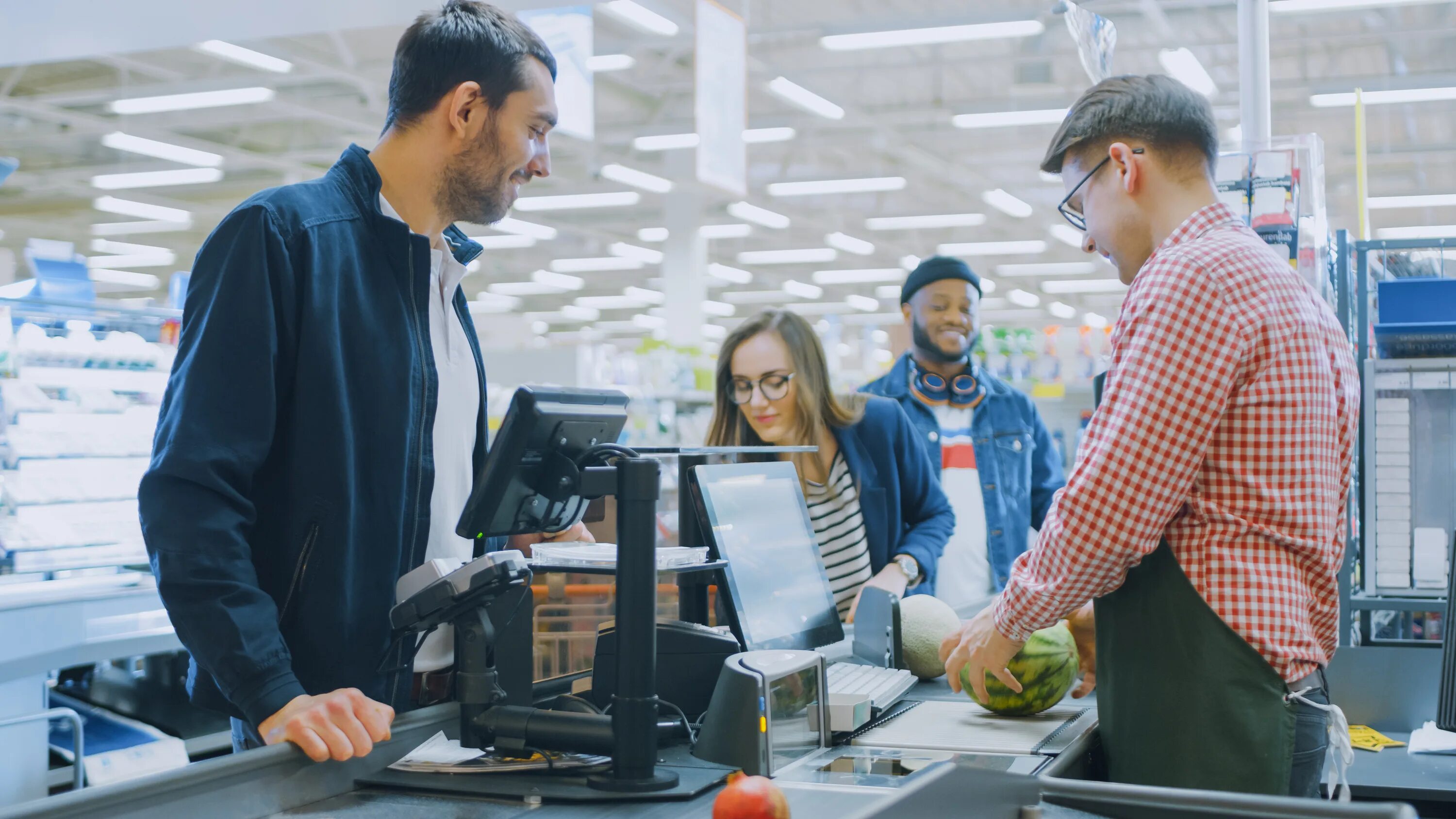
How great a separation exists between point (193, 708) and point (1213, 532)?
12.0 ft

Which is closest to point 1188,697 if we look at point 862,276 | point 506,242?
point 506,242

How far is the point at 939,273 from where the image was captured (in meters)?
3.56

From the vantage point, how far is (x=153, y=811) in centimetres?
114

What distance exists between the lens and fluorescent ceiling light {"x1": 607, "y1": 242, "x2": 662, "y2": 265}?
56.8ft

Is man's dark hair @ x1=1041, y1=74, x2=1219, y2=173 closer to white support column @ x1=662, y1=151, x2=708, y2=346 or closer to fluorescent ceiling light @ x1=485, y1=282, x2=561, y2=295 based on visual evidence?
white support column @ x1=662, y1=151, x2=708, y2=346

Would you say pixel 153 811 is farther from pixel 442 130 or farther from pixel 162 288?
pixel 162 288

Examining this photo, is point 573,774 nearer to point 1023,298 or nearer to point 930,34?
point 930,34

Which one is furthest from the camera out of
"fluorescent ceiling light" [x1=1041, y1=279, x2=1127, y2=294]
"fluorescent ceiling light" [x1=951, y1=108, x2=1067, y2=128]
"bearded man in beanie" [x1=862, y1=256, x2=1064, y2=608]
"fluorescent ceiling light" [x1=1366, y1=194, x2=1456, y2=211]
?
"fluorescent ceiling light" [x1=1041, y1=279, x2=1127, y2=294]

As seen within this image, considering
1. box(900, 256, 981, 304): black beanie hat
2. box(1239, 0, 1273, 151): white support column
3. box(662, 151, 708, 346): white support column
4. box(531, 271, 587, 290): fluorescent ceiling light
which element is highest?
box(531, 271, 587, 290): fluorescent ceiling light

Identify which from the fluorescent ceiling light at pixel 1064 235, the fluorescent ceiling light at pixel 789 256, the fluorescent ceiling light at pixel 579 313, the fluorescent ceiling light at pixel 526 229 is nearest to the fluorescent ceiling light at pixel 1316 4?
the fluorescent ceiling light at pixel 1064 235

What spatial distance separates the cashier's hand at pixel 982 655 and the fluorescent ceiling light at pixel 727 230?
13.4 meters

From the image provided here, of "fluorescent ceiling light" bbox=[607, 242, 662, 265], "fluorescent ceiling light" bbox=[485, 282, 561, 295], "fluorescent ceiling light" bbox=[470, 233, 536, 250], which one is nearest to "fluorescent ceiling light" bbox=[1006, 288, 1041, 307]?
"fluorescent ceiling light" bbox=[607, 242, 662, 265]

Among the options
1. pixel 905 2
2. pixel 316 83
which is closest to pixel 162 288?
pixel 316 83

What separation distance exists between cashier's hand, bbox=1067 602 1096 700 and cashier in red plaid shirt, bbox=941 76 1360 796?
1.23 feet
